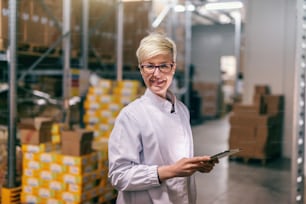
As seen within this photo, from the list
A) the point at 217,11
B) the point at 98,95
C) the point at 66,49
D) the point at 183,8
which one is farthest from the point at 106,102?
the point at 217,11

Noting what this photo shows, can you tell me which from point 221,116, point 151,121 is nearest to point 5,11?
point 151,121

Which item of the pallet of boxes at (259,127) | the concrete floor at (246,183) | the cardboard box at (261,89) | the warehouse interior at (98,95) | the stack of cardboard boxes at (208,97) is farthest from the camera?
the stack of cardboard boxes at (208,97)

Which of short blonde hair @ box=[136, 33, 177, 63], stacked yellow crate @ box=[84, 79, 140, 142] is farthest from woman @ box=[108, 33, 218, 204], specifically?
stacked yellow crate @ box=[84, 79, 140, 142]

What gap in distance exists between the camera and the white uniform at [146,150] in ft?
4.01

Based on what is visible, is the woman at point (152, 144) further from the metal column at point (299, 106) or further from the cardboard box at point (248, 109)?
the cardboard box at point (248, 109)

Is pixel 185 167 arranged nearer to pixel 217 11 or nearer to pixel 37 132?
pixel 37 132

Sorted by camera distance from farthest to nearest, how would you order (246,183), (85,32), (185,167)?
(85,32)
(246,183)
(185,167)

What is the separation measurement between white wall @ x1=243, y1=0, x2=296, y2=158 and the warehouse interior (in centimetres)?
2

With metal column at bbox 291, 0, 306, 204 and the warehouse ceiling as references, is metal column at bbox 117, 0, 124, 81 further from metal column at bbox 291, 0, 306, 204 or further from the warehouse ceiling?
metal column at bbox 291, 0, 306, 204

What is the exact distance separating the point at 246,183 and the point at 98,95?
83.9 inches

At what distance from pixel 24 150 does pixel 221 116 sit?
9.13 metres

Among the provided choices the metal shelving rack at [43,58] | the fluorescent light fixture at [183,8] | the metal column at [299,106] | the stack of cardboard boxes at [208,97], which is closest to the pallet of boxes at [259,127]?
the metal shelving rack at [43,58]

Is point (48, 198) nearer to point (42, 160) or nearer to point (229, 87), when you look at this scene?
point (42, 160)

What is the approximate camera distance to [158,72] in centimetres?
125
